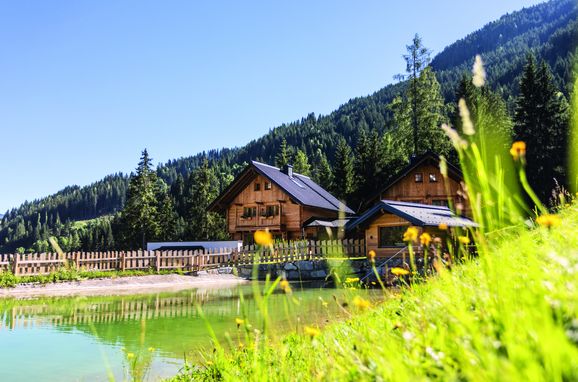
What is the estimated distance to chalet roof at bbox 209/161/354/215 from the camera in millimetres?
34422

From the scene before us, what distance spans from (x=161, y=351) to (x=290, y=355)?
3.83m

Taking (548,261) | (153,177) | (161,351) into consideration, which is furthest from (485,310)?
(153,177)

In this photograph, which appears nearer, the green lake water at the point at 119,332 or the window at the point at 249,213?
the green lake water at the point at 119,332

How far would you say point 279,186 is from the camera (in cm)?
3381

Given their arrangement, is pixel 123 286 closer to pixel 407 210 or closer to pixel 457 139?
pixel 407 210

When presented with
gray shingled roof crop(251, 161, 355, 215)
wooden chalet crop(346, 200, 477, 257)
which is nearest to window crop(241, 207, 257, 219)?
gray shingled roof crop(251, 161, 355, 215)

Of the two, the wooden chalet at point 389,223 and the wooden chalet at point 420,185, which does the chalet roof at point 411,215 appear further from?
the wooden chalet at point 420,185

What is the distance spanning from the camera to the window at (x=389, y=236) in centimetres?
2223

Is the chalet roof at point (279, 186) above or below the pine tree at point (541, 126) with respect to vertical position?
below

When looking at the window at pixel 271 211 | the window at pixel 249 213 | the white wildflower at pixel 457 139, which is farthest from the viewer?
the window at pixel 249 213

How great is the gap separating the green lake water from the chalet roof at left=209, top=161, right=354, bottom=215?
2009 cm

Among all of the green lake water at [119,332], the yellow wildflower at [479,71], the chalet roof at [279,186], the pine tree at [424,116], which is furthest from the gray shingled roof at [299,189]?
the yellow wildflower at [479,71]

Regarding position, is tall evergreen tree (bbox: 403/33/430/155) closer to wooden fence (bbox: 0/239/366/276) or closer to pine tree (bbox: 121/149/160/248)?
wooden fence (bbox: 0/239/366/276)

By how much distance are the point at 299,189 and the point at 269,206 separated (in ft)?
9.68
